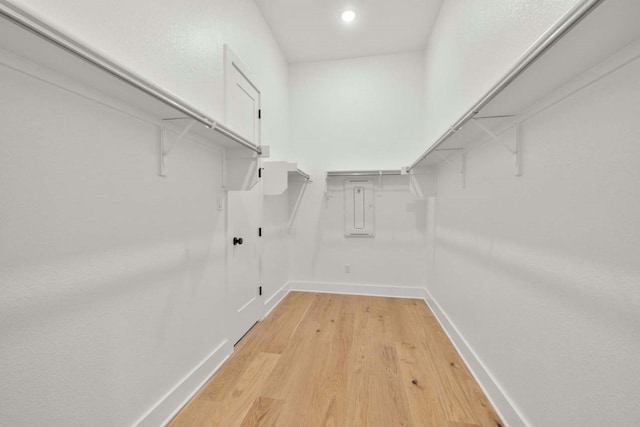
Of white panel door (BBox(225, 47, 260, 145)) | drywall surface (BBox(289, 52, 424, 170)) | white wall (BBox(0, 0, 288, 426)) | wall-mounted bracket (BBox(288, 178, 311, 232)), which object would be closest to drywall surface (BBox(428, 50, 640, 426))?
white wall (BBox(0, 0, 288, 426))

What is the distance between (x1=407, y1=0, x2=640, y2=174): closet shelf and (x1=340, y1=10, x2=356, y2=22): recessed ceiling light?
2.13 m

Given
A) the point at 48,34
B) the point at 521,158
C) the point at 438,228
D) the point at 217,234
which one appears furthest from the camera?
the point at 438,228

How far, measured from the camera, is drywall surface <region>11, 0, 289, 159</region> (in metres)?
0.99

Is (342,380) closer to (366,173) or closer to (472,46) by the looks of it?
(366,173)

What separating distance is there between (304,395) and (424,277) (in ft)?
7.57

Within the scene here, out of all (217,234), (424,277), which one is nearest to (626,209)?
(217,234)

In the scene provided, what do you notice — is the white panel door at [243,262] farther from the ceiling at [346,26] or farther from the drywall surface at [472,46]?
the ceiling at [346,26]

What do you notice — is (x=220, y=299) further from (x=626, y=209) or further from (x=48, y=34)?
(x=626, y=209)

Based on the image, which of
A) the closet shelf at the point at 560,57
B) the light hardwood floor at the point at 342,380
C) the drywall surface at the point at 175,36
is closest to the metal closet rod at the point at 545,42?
the closet shelf at the point at 560,57

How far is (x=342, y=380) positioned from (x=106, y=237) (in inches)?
61.4

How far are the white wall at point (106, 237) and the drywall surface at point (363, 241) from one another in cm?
191

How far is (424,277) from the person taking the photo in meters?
3.40

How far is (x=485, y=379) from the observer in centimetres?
161

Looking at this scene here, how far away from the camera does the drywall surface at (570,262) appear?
788 millimetres
